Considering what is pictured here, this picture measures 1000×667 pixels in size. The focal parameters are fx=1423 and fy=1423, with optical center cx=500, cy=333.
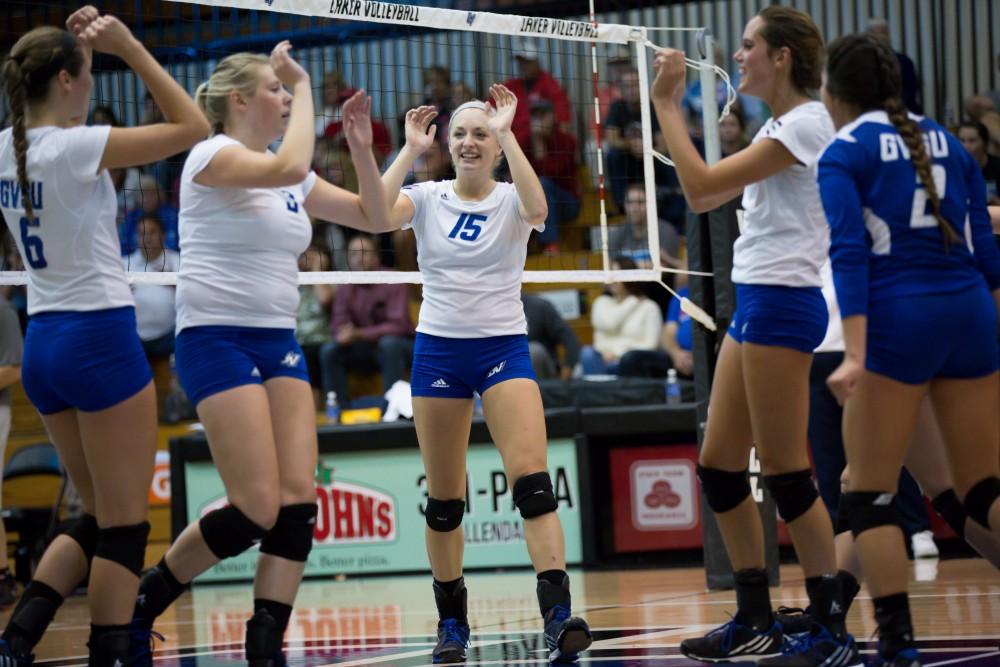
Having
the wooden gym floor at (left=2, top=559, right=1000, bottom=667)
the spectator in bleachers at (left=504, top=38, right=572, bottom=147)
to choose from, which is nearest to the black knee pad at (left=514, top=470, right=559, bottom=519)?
the wooden gym floor at (left=2, top=559, right=1000, bottom=667)

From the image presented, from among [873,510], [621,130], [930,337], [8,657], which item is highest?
[621,130]

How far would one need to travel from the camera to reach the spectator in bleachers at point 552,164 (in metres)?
11.7

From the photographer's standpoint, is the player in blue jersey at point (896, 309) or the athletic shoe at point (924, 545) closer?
the player in blue jersey at point (896, 309)

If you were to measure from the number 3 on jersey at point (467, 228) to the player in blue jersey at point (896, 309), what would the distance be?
70.3 inches


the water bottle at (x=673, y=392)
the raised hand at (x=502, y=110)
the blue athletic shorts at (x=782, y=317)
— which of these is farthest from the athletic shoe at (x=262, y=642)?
the water bottle at (x=673, y=392)

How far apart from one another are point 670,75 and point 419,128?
4.40 feet

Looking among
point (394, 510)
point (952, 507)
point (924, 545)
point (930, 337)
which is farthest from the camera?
point (394, 510)

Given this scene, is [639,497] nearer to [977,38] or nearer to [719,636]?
[719,636]

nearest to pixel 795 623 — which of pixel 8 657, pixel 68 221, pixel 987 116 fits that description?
pixel 8 657

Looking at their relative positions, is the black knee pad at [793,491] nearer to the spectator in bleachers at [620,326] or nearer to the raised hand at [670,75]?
the raised hand at [670,75]

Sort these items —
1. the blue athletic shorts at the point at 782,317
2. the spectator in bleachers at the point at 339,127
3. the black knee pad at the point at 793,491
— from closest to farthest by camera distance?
the blue athletic shorts at the point at 782,317
the black knee pad at the point at 793,491
the spectator in bleachers at the point at 339,127

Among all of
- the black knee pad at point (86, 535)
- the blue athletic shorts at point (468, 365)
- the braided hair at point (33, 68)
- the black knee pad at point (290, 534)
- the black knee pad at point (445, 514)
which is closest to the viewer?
the braided hair at point (33, 68)

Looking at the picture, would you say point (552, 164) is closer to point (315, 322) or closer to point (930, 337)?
point (315, 322)

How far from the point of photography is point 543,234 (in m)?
11.7
